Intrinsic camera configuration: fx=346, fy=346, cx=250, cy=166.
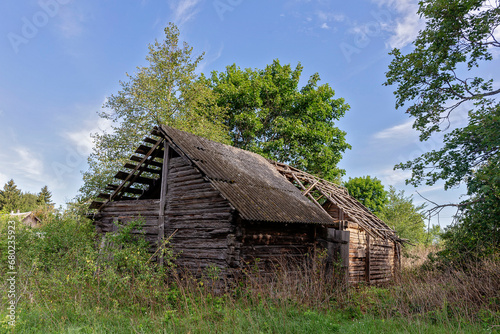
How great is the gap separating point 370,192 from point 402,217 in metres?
3.68

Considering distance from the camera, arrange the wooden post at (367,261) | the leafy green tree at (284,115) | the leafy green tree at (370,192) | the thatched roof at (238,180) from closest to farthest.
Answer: the thatched roof at (238,180), the wooden post at (367,261), the leafy green tree at (284,115), the leafy green tree at (370,192)

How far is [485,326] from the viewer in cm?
688

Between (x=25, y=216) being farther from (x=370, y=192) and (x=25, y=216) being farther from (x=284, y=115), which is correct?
(x=370, y=192)

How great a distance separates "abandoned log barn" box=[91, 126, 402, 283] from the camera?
10531mm

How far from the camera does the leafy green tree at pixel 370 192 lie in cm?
3316

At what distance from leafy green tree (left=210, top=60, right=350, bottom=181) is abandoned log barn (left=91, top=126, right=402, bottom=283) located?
11.8m

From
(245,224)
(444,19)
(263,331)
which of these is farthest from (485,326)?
(444,19)

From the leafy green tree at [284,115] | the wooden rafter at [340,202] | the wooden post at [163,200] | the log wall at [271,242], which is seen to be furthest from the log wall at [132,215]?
the leafy green tree at [284,115]

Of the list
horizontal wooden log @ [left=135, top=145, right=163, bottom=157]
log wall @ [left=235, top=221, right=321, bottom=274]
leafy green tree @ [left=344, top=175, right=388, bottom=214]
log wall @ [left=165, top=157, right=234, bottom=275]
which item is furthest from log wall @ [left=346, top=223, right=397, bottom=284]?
leafy green tree @ [left=344, top=175, right=388, bottom=214]

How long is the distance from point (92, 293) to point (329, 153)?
22.2 meters

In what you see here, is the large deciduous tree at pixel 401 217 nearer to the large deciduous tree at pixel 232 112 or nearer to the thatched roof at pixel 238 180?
the large deciduous tree at pixel 232 112

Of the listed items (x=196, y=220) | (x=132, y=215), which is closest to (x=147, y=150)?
(x=132, y=215)

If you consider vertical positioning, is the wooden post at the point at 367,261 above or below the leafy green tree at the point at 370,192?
below

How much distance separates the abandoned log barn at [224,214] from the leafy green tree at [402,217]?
47.0 feet
